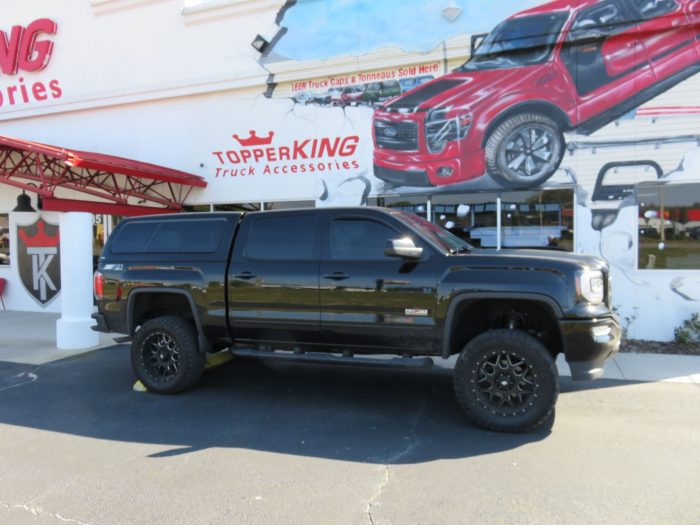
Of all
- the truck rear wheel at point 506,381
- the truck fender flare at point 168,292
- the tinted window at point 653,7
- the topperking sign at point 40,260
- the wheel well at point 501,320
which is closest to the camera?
the truck rear wheel at point 506,381

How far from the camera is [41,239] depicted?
40.4ft

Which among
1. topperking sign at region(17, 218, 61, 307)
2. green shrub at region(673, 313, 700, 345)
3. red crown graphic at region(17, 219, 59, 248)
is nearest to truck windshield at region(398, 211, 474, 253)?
green shrub at region(673, 313, 700, 345)

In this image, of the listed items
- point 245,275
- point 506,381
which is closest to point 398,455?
point 506,381

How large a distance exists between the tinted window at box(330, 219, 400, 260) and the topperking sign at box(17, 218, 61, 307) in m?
9.59

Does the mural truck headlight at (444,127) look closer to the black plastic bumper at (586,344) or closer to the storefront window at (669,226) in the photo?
the storefront window at (669,226)

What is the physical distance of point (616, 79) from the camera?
8445mm

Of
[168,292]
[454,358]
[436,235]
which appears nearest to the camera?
[436,235]

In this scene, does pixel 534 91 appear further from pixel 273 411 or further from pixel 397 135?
pixel 273 411

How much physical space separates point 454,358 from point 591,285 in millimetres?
3099

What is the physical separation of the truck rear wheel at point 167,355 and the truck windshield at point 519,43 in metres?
6.81

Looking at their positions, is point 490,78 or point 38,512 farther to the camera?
point 490,78

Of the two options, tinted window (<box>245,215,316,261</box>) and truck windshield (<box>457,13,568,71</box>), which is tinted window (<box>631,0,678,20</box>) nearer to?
truck windshield (<box>457,13,568,71</box>)

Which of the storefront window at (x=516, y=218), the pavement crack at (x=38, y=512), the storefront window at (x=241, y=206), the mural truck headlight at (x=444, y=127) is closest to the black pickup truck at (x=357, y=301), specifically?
the pavement crack at (x=38, y=512)

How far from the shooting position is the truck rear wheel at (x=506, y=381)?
4375 millimetres
